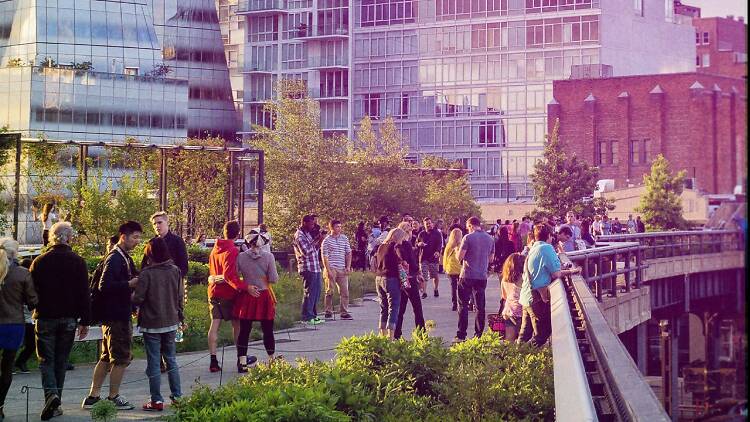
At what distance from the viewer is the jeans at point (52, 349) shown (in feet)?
39.7

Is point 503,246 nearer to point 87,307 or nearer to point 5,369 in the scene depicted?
point 87,307

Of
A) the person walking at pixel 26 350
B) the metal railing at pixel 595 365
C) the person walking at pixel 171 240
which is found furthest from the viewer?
the person walking at pixel 26 350

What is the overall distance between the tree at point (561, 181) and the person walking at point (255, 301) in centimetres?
5652

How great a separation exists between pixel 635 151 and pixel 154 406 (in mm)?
82889

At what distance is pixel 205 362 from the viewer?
17.4 meters

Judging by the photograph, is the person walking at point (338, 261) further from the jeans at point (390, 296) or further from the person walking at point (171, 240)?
the person walking at point (171, 240)

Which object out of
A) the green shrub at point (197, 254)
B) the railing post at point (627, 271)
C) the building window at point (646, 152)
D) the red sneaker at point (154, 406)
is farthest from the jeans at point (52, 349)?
the building window at point (646, 152)

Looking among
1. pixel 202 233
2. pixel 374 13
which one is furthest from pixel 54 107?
pixel 202 233

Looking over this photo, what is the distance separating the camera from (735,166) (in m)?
1.79

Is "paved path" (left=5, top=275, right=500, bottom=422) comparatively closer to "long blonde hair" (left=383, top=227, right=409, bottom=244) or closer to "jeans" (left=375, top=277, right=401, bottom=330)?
"jeans" (left=375, top=277, right=401, bottom=330)

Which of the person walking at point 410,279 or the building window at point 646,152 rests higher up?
the building window at point 646,152

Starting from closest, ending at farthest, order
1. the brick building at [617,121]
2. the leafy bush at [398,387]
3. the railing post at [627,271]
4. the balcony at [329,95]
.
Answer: the leafy bush at [398,387]
the railing post at [627,271]
the brick building at [617,121]
the balcony at [329,95]

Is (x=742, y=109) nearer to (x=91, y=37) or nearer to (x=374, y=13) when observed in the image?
(x=91, y=37)

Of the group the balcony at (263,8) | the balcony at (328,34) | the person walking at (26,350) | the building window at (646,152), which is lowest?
the person walking at (26,350)
